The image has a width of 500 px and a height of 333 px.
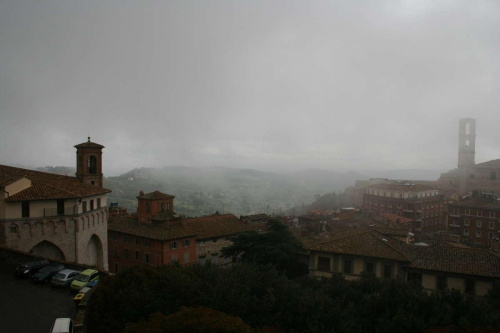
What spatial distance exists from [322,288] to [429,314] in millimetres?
6227

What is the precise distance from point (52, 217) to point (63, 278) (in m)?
10.2

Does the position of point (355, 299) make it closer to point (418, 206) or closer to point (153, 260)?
point (153, 260)

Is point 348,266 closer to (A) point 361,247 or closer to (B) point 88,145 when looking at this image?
(A) point 361,247

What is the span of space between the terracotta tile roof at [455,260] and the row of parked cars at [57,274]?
21.5 m

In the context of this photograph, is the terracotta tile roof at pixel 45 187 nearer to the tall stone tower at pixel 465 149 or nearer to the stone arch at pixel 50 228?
the stone arch at pixel 50 228

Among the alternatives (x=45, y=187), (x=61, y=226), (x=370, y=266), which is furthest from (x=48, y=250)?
(x=370, y=266)

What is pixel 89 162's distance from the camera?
128 feet

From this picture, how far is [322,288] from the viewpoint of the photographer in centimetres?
2303

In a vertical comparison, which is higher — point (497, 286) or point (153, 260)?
point (497, 286)

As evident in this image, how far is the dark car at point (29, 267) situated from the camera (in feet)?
66.7

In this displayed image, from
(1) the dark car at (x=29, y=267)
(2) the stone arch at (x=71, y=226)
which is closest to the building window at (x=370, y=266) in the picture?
(1) the dark car at (x=29, y=267)

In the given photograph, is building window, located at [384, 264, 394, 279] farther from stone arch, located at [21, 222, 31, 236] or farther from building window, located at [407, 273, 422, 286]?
stone arch, located at [21, 222, 31, 236]

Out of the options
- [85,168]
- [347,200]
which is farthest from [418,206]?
[85,168]

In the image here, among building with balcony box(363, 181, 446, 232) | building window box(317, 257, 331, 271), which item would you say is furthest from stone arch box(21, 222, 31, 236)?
building with balcony box(363, 181, 446, 232)
